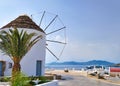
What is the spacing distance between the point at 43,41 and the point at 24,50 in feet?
35.3

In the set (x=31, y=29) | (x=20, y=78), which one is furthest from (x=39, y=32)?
(x=20, y=78)

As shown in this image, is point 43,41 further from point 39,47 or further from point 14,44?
point 14,44

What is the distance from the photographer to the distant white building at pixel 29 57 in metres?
32.4

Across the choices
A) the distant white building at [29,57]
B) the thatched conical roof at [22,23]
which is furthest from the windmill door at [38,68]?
the thatched conical roof at [22,23]

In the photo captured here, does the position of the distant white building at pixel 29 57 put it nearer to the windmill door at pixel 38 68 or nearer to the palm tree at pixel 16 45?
the windmill door at pixel 38 68

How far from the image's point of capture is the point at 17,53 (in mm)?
24094

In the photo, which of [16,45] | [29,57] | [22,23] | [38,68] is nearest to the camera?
[16,45]

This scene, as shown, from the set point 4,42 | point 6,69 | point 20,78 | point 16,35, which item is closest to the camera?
point 20,78

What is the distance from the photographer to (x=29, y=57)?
3303 centimetres

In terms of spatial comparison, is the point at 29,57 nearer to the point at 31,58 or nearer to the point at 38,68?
the point at 31,58

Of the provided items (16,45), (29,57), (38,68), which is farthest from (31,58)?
(16,45)

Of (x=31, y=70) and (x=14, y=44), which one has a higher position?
(x=14, y=44)

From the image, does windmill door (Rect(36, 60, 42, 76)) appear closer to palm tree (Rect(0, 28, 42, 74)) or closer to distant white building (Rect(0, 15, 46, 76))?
distant white building (Rect(0, 15, 46, 76))

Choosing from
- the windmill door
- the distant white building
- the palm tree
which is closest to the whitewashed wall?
the distant white building
